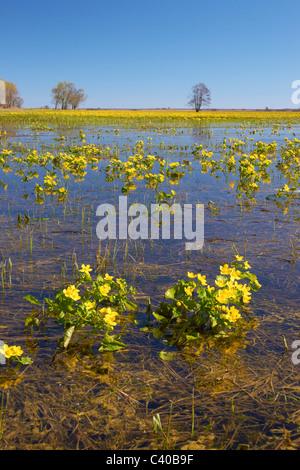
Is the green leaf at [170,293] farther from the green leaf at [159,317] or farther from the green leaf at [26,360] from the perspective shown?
the green leaf at [26,360]

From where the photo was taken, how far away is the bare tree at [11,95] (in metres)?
100

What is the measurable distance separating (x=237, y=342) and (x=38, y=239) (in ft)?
10.5

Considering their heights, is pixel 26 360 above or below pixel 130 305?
below

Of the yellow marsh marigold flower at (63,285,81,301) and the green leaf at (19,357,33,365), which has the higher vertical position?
the yellow marsh marigold flower at (63,285,81,301)

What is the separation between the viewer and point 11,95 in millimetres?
102375

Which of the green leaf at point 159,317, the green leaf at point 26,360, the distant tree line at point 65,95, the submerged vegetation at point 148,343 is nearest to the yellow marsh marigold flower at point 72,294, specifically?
the submerged vegetation at point 148,343

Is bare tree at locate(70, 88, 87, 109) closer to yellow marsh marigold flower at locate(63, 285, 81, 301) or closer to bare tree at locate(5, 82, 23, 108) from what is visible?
bare tree at locate(5, 82, 23, 108)

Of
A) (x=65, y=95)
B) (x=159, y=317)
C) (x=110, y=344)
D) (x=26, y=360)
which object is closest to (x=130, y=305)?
(x=159, y=317)

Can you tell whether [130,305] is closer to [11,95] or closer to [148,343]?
[148,343]

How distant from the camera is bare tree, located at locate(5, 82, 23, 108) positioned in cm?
10006

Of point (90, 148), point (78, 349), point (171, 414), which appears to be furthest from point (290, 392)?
point (90, 148)

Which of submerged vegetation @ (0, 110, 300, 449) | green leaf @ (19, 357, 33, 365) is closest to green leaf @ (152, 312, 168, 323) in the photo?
submerged vegetation @ (0, 110, 300, 449)

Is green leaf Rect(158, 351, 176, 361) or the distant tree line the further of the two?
the distant tree line
